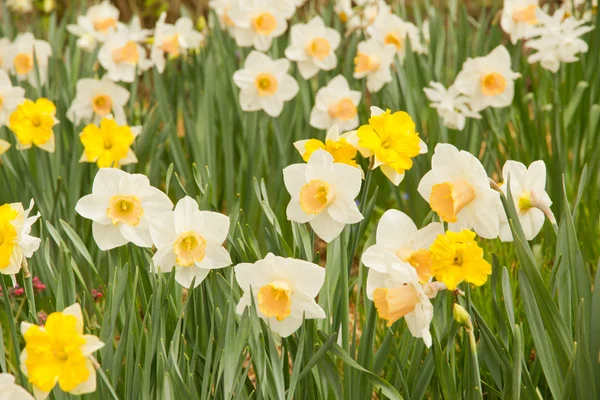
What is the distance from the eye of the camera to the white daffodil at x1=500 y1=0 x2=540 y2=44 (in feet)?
8.98

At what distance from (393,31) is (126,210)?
183cm

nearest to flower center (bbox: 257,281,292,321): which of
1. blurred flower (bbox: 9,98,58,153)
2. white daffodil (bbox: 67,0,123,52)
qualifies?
blurred flower (bbox: 9,98,58,153)

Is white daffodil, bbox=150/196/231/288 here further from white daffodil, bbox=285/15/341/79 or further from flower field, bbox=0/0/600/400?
white daffodil, bbox=285/15/341/79

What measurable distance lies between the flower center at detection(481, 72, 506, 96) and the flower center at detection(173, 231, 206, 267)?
1345 mm

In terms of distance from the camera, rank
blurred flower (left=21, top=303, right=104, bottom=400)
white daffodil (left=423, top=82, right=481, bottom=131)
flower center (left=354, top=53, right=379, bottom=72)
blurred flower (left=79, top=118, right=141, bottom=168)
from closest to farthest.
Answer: blurred flower (left=21, top=303, right=104, bottom=400) → blurred flower (left=79, top=118, right=141, bottom=168) → white daffodil (left=423, top=82, right=481, bottom=131) → flower center (left=354, top=53, right=379, bottom=72)

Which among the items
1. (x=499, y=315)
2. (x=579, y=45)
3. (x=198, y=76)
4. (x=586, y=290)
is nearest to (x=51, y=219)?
(x=198, y=76)

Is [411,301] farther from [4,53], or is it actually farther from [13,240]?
[4,53]

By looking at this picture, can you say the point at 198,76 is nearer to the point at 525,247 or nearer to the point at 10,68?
the point at 10,68

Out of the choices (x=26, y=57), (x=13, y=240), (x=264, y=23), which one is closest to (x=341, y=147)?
(x=13, y=240)

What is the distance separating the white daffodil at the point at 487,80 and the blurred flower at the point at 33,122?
1246 millimetres

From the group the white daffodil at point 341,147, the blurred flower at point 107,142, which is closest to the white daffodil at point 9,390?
the white daffodil at point 341,147

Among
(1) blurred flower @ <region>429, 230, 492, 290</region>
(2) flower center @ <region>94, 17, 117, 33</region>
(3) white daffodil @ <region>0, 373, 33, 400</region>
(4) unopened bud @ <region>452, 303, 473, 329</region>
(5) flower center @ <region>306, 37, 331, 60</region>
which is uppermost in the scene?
(1) blurred flower @ <region>429, 230, 492, 290</region>

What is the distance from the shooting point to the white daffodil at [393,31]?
9.50 ft

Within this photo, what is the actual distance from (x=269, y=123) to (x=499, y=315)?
1.56m
